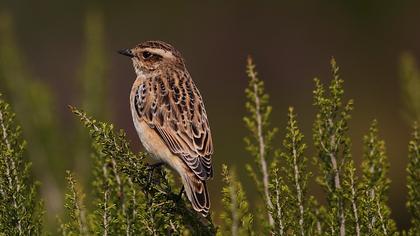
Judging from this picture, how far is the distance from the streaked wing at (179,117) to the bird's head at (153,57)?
34 cm

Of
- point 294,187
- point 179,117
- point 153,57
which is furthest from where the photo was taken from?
point 153,57

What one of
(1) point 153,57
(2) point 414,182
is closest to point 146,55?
(1) point 153,57

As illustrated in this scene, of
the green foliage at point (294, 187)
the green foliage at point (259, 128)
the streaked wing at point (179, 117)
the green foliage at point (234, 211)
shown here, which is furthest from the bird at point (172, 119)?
the green foliage at point (234, 211)

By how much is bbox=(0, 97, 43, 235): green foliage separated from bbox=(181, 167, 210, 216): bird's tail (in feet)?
4.03

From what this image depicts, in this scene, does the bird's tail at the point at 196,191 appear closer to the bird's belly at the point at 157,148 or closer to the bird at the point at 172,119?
the bird at the point at 172,119

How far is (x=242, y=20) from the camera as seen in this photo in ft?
73.4

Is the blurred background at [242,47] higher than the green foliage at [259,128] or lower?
higher

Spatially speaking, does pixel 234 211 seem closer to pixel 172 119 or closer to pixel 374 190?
pixel 374 190

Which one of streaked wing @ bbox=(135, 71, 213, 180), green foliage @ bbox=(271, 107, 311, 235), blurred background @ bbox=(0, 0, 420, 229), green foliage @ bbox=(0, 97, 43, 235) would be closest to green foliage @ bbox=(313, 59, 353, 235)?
green foliage @ bbox=(271, 107, 311, 235)

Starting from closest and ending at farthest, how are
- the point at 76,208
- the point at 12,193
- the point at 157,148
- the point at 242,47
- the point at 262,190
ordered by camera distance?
the point at 76,208
the point at 12,193
the point at 262,190
the point at 157,148
the point at 242,47

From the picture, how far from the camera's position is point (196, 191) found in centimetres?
671

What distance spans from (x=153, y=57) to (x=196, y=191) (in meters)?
2.67

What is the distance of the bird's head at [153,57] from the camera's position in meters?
9.02

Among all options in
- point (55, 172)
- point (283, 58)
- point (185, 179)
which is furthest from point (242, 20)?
point (185, 179)
